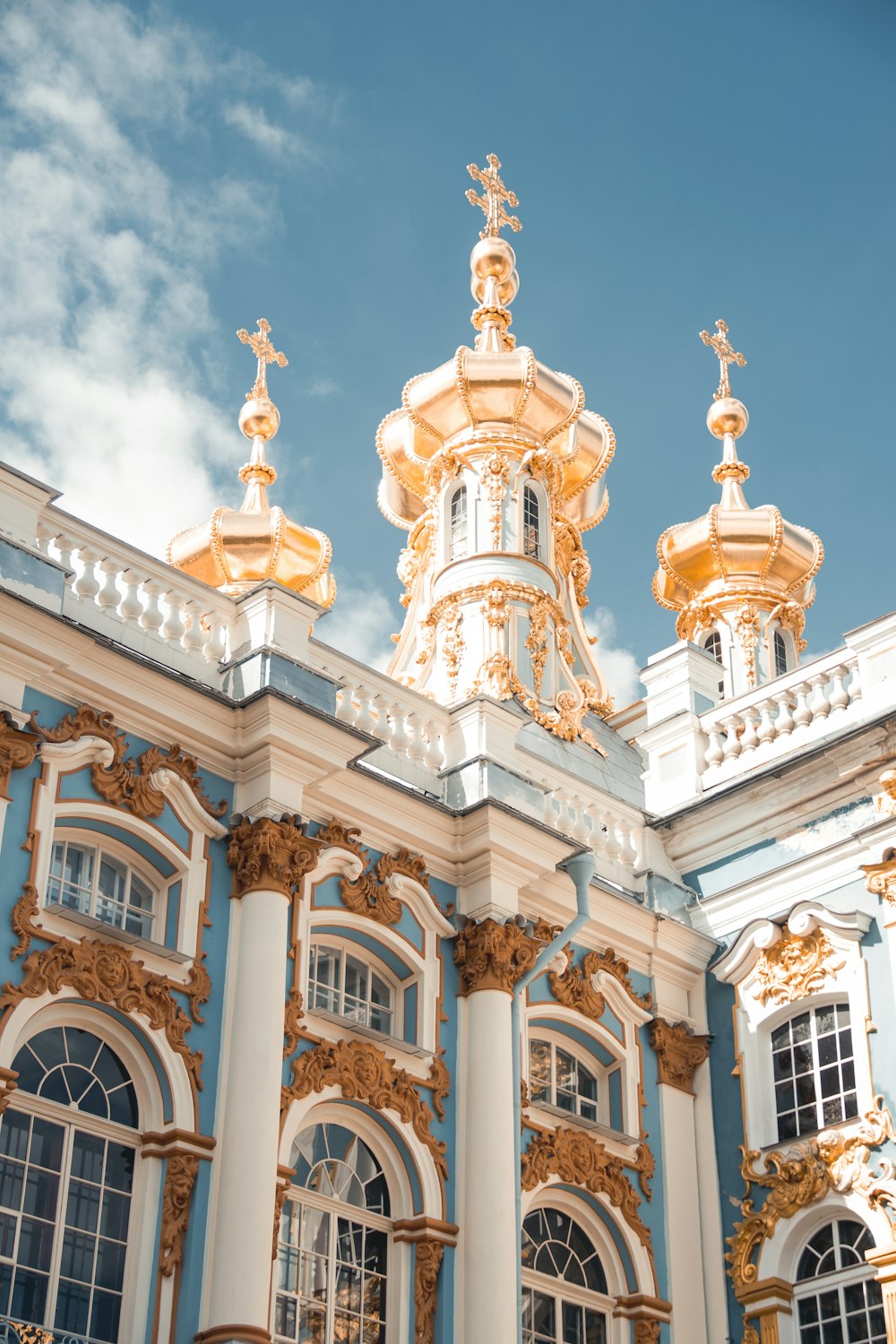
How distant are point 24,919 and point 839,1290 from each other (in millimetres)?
5946

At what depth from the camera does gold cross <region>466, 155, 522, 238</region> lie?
82.5 ft

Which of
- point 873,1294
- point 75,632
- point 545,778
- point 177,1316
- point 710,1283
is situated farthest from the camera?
point 545,778

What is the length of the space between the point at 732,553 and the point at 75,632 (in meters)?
14.6

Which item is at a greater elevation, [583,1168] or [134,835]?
[134,835]

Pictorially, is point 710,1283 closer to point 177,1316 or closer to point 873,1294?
point 873,1294

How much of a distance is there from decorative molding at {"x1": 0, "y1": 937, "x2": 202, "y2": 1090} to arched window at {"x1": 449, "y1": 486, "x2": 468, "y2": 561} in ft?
34.5

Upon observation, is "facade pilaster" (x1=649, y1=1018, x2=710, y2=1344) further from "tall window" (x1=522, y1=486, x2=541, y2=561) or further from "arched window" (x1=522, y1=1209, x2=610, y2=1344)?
"tall window" (x1=522, y1=486, x2=541, y2=561)

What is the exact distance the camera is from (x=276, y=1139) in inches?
510

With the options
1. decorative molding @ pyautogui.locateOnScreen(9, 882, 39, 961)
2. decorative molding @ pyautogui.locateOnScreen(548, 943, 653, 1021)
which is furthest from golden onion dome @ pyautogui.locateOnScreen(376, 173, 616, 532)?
decorative molding @ pyautogui.locateOnScreen(9, 882, 39, 961)

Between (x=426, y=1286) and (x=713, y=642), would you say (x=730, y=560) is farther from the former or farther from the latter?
(x=426, y=1286)

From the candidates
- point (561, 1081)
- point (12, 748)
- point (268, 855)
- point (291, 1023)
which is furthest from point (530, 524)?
point (12, 748)

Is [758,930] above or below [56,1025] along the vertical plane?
above

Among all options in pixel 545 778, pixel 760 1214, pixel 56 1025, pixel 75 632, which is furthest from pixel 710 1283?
pixel 75 632

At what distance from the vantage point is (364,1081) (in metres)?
13.9
